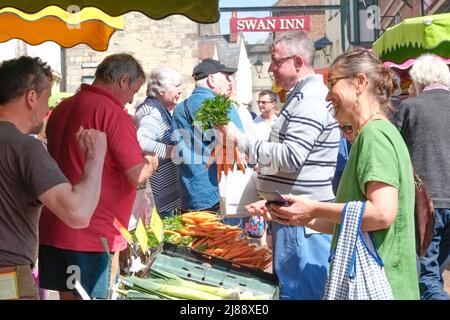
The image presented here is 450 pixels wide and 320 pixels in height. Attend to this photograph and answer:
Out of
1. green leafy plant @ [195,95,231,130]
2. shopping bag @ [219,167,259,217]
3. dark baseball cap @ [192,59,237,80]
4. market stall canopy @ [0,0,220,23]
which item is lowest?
shopping bag @ [219,167,259,217]

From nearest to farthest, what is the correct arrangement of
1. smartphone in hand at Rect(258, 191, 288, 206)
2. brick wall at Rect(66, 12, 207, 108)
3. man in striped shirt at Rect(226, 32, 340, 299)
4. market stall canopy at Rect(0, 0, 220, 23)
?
smartphone in hand at Rect(258, 191, 288, 206), market stall canopy at Rect(0, 0, 220, 23), man in striped shirt at Rect(226, 32, 340, 299), brick wall at Rect(66, 12, 207, 108)

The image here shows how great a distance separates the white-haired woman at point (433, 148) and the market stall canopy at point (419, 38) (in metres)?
0.85

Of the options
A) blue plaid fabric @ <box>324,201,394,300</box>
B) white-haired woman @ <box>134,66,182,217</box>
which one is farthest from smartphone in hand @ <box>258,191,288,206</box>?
white-haired woman @ <box>134,66,182,217</box>

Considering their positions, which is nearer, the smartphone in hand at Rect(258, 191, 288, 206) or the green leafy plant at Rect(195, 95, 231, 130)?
the smartphone in hand at Rect(258, 191, 288, 206)

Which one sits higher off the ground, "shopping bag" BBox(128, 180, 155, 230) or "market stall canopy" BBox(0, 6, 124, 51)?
"market stall canopy" BBox(0, 6, 124, 51)

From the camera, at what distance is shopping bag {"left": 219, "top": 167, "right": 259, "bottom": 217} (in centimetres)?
418

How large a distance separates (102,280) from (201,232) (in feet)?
3.31

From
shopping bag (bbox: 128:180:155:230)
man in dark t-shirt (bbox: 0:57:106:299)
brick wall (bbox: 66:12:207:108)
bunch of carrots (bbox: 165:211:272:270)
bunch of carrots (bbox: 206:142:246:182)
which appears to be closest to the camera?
man in dark t-shirt (bbox: 0:57:106:299)

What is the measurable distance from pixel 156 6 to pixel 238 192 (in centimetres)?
110

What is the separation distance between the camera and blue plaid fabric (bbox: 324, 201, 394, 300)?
2.97 m

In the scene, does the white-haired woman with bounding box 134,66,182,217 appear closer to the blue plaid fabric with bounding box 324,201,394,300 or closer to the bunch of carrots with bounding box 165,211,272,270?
the bunch of carrots with bounding box 165,211,272,270

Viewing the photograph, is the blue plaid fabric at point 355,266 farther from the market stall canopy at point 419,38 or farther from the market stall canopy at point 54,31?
the market stall canopy at point 419,38

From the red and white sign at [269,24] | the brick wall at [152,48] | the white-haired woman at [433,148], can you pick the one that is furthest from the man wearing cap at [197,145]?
the red and white sign at [269,24]
